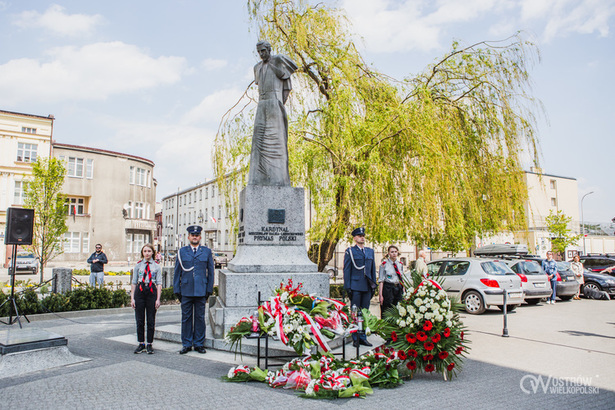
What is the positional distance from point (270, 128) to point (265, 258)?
2.45 m

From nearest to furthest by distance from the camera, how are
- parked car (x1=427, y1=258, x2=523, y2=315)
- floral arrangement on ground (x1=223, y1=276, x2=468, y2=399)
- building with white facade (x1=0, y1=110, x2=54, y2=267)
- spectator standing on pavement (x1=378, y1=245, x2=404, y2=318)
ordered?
1. floral arrangement on ground (x1=223, y1=276, x2=468, y2=399)
2. spectator standing on pavement (x1=378, y1=245, x2=404, y2=318)
3. parked car (x1=427, y1=258, x2=523, y2=315)
4. building with white facade (x1=0, y1=110, x2=54, y2=267)

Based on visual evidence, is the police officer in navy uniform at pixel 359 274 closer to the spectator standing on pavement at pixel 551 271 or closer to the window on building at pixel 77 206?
the spectator standing on pavement at pixel 551 271

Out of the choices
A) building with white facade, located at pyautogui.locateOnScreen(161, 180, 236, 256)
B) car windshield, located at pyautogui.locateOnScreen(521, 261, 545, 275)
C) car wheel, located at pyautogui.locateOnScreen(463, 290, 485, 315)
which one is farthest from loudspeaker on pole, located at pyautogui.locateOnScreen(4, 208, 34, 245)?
building with white facade, located at pyautogui.locateOnScreen(161, 180, 236, 256)

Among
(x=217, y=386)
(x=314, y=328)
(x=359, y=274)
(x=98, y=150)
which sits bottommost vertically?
(x=217, y=386)

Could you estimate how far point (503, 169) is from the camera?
48.1ft

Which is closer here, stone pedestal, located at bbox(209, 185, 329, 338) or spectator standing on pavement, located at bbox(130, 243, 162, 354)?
stone pedestal, located at bbox(209, 185, 329, 338)

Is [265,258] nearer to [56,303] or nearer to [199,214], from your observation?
[56,303]

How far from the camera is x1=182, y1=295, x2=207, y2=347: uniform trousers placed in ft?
23.2

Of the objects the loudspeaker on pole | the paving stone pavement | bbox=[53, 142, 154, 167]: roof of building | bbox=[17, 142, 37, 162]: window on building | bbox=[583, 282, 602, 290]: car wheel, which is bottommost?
the paving stone pavement

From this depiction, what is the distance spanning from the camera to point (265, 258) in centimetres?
776

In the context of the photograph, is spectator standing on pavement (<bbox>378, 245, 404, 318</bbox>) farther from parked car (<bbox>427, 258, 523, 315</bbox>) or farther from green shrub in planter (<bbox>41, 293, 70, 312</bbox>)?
green shrub in planter (<bbox>41, 293, 70, 312</bbox>)

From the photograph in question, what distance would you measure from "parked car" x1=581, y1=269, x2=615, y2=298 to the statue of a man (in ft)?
53.0

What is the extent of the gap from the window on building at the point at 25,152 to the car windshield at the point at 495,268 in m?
39.9

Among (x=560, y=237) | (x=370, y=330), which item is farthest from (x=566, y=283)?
(x=560, y=237)
